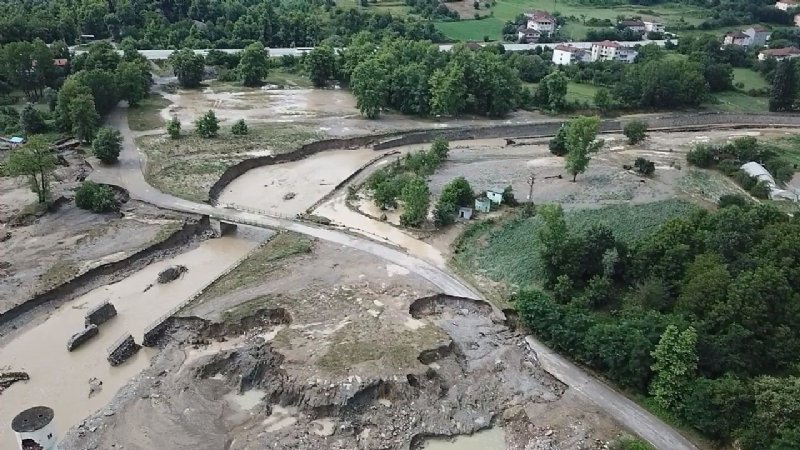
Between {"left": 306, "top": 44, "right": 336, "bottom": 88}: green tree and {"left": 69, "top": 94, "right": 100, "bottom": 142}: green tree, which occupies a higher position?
{"left": 306, "top": 44, "right": 336, "bottom": 88}: green tree

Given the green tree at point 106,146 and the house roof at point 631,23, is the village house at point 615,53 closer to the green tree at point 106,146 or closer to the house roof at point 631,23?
the house roof at point 631,23

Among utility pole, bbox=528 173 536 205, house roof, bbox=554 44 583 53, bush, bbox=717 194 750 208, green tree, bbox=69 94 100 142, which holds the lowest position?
utility pole, bbox=528 173 536 205

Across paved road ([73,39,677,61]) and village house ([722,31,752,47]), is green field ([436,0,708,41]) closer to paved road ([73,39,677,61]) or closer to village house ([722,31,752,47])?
paved road ([73,39,677,61])

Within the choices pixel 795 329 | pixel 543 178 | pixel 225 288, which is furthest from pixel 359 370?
pixel 543 178

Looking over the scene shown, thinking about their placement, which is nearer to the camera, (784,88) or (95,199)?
(95,199)

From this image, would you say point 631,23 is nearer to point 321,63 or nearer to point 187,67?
point 321,63

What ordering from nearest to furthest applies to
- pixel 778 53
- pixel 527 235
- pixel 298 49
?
pixel 527 235, pixel 778 53, pixel 298 49

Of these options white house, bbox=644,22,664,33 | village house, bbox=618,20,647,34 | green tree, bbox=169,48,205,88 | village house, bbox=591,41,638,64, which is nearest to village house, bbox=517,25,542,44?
village house, bbox=591,41,638,64

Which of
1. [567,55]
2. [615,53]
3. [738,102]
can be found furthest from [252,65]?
[738,102]
